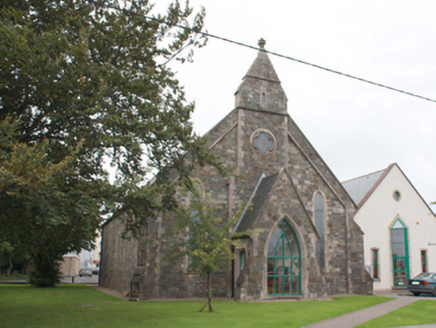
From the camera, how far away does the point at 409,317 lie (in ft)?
45.1

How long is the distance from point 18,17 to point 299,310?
44.3 feet

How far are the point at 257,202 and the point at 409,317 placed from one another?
8.95 m

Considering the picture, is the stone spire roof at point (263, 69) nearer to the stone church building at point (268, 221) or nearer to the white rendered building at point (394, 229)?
the stone church building at point (268, 221)

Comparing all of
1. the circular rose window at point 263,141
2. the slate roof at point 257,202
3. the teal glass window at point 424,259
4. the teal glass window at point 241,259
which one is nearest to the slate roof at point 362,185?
the teal glass window at point 424,259

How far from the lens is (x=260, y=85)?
2434 cm

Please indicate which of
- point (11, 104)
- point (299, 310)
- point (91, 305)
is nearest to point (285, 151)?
point (299, 310)

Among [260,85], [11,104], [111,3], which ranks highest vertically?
[260,85]

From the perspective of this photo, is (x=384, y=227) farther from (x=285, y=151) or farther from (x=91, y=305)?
(x=91, y=305)

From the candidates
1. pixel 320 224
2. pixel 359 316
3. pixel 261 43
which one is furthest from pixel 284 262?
pixel 261 43

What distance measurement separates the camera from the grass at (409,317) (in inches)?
486

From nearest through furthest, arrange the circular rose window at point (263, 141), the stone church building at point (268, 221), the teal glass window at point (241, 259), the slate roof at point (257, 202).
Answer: the stone church building at point (268, 221) → the slate roof at point (257, 202) → the teal glass window at point (241, 259) → the circular rose window at point (263, 141)

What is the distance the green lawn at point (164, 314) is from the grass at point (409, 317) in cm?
166

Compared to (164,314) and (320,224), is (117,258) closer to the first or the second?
(320,224)

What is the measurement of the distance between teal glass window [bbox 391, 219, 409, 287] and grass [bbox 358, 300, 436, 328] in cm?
1343
